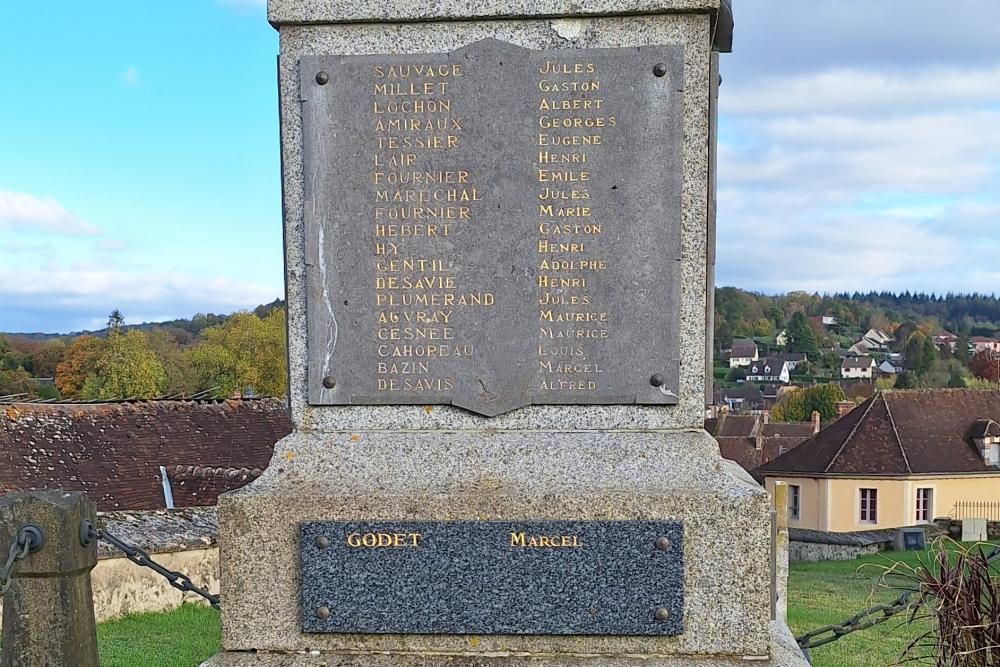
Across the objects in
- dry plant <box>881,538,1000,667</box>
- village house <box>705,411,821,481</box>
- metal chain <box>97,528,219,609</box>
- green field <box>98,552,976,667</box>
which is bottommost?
village house <box>705,411,821,481</box>

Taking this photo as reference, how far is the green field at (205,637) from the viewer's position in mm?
7957

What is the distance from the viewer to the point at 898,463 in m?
34.3

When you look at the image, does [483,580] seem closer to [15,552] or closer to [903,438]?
[15,552]

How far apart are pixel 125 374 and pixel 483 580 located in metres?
59.6

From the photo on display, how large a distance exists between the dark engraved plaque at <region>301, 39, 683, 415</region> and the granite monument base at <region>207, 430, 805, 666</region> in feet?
0.71

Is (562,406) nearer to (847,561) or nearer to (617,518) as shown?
(617,518)

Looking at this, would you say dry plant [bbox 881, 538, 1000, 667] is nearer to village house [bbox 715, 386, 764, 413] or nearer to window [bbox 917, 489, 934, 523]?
window [bbox 917, 489, 934, 523]

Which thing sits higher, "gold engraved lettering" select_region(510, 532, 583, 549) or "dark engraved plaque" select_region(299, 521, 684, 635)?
→ "gold engraved lettering" select_region(510, 532, 583, 549)

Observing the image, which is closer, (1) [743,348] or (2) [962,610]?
(2) [962,610]

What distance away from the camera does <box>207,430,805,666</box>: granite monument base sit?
3.53m

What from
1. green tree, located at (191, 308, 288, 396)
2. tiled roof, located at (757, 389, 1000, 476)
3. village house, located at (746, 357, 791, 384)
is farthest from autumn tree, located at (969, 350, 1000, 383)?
green tree, located at (191, 308, 288, 396)

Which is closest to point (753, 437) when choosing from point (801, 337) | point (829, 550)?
point (829, 550)

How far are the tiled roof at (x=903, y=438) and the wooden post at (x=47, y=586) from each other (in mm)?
34307

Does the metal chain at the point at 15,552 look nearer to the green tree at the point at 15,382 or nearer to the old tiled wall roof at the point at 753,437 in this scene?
the old tiled wall roof at the point at 753,437
